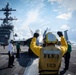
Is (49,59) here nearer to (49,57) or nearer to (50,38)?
(49,57)

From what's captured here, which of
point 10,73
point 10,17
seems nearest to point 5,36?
point 10,17

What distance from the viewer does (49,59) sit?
4258mm

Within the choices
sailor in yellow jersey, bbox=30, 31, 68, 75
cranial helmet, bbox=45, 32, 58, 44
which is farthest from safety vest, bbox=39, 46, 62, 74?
cranial helmet, bbox=45, 32, 58, 44

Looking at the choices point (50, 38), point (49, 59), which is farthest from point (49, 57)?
point (50, 38)

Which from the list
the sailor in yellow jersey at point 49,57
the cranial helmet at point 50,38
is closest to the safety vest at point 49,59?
the sailor in yellow jersey at point 49,57

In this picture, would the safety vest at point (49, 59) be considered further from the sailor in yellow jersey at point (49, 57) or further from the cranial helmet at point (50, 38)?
the cranial helmet at point (50, 38)

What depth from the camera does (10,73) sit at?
11.4 meters

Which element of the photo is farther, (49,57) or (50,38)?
(49,57)

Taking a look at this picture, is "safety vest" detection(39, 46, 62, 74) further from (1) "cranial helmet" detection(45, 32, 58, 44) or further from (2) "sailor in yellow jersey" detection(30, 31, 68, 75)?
(1) "cranial helmet" detection(45, 32, 58, 44)

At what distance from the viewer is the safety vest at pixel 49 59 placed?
13.9 ft

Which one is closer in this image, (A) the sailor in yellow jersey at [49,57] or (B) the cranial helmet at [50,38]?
(B) the cranial helmet at [50,38]

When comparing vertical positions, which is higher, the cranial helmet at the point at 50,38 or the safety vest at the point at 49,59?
the cranial helmet at the point at 50,38

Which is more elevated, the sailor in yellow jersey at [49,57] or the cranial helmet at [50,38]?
the cranial helmet at [50,38]

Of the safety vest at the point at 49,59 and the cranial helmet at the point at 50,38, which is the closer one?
the cranial helmet at the point at 50,38
